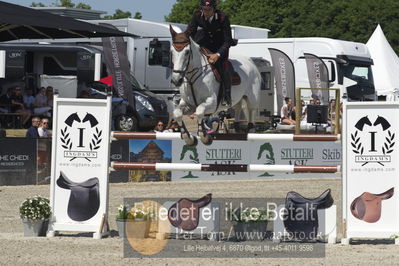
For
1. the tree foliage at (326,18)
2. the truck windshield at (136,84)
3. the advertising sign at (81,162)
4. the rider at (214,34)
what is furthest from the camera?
the tree foliage at (326,18)

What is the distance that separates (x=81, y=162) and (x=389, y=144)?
3.22m

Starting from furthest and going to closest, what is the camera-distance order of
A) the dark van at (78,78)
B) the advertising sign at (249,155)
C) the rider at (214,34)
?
the dark van at (78,78) < the advertising sign at (249,155) < the rider at (214,34)

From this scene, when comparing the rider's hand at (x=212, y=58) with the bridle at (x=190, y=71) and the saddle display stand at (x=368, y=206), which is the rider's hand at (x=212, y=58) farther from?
the saddle display stand at (x=368, y=206)

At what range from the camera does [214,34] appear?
396 inches

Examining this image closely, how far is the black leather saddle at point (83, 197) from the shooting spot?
9.49 m

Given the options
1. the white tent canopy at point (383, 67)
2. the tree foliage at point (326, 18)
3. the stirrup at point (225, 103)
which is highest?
the tree foliage at point (326, 18)

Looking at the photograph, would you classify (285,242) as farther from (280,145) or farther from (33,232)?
(280,145)

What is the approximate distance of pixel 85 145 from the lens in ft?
31.1

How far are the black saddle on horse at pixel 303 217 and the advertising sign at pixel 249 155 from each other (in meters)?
7.11

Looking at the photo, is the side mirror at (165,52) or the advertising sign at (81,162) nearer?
the advertising sign at (81,162)

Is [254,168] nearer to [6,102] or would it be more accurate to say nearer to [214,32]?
[214,32]

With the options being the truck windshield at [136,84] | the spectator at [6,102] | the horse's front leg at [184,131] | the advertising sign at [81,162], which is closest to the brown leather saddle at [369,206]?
the horse's front leg at [184,131]

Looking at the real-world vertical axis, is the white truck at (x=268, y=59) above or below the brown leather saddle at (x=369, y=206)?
above

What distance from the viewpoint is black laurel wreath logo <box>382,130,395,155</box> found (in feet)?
29.8
